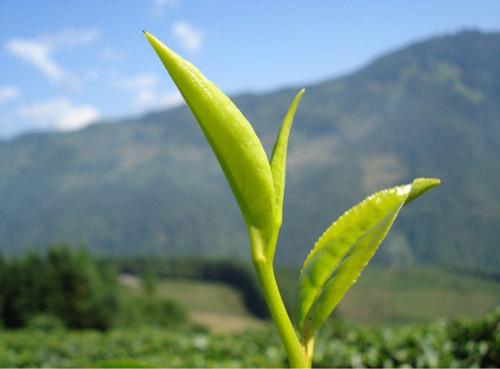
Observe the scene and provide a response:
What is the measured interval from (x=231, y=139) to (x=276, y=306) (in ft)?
0.73

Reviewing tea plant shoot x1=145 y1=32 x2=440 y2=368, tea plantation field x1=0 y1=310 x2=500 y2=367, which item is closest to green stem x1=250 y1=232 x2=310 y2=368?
tea plant shoot x1=145 y1=32 x2=440 y2=368

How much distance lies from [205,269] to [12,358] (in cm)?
8751

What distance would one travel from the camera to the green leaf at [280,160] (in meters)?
0.82

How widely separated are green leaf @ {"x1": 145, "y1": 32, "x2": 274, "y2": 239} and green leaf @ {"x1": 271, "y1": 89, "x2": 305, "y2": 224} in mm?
40

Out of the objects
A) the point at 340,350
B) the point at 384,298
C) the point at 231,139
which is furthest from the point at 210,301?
the point at 231,139

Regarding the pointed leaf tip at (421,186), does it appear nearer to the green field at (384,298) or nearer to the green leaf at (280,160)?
the green leaf at (280,160)

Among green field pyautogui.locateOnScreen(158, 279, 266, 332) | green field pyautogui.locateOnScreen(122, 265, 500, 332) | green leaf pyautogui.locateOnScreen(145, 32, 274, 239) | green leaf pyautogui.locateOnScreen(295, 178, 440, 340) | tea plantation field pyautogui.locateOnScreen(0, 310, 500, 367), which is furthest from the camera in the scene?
green field pyautogui.locateOnScreen(122, 265, 500, 332)

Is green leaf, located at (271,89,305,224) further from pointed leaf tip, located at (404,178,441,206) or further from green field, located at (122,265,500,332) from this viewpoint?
green field, located at (122,265,500,332)

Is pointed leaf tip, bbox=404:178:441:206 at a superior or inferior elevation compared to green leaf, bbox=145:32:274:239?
inferior

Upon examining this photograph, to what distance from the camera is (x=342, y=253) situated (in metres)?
0.83

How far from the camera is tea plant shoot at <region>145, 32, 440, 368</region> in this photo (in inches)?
28.3

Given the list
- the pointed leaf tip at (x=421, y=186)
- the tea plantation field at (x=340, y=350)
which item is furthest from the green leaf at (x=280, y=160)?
the tea plantation field at (x=340, y=350)

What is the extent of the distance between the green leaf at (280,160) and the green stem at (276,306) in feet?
0.21

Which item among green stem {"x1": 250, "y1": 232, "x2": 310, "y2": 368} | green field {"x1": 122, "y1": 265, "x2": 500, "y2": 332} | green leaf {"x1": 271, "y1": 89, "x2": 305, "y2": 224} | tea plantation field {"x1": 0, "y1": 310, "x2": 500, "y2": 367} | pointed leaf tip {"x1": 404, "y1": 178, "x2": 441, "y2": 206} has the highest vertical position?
green leaf {"x1": 271, "y1": 89, "x2": 305, "y2": 224}
